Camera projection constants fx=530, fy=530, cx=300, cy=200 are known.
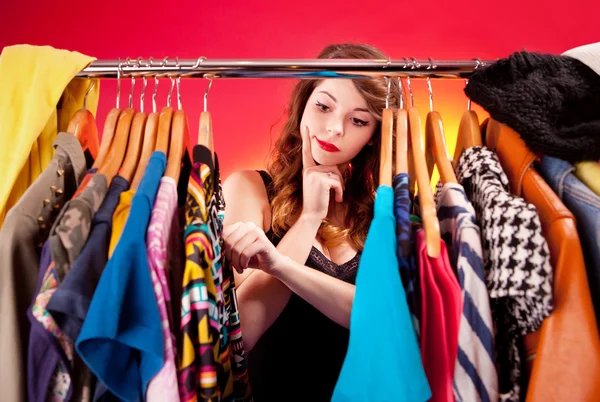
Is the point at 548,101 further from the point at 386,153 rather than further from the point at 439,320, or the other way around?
the point at 439,320

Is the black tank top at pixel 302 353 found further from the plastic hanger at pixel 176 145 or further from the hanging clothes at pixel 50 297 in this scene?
the hanging clothes at pixel 50 297

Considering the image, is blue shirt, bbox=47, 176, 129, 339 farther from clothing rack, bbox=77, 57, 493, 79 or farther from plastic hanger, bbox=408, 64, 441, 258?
plastic hanger, bbox=408, 64, 441, 258

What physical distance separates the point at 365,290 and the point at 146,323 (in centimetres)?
26

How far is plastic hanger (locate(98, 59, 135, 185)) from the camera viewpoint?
78 cm

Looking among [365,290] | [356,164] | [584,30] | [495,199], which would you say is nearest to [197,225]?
[365,290]

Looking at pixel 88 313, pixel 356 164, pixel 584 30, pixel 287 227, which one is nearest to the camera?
pixel 88 313

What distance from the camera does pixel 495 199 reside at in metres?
0.70

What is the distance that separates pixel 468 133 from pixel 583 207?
0.75 ft

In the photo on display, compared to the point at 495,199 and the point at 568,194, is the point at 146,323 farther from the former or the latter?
the point at 568,194

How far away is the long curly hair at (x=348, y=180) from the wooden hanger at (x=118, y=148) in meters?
0.50

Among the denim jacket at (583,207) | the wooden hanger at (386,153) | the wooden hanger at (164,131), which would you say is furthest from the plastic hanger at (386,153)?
the wooden hanger at (164,131)

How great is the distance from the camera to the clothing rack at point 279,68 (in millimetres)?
863

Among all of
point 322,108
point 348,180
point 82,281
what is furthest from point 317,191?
point 82,281

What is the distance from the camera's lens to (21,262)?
2.19 feet
